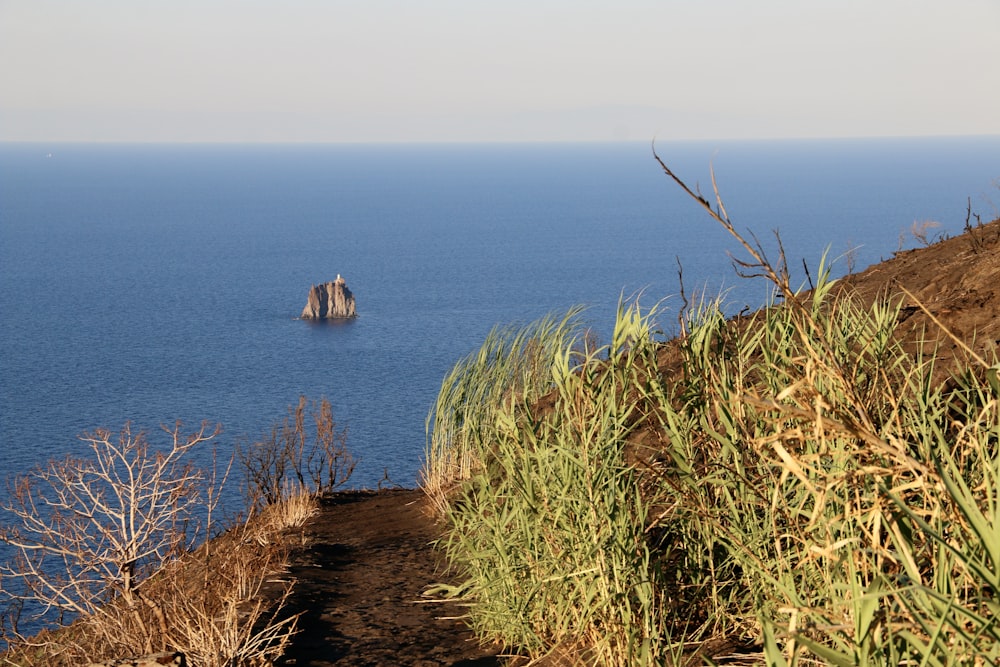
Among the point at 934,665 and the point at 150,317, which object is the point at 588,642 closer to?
the point at 934,665

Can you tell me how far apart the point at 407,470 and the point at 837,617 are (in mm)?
44155

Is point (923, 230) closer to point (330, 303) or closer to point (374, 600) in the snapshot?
point (374, 600)

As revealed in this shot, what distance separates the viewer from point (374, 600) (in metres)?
6.32

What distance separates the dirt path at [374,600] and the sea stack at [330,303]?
3286 inches

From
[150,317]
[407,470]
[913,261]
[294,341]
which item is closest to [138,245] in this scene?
[150,317]

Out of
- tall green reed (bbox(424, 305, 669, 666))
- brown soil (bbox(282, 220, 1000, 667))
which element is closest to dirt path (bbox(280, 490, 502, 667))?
brown soil (bbox(282, 220, 1000, 667))

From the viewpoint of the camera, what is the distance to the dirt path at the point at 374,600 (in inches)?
209

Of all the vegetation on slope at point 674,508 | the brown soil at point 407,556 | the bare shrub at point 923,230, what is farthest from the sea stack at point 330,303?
the vegetation on slope at point 674,508

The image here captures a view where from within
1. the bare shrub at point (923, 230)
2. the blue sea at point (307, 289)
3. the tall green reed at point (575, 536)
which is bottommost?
the blue sea at point (307, 289)

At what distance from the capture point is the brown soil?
17.8ft

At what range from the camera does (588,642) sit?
4617mm

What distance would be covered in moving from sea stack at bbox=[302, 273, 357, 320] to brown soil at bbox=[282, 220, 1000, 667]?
82728mm

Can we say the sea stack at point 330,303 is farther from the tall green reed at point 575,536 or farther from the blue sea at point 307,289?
the tall green reed at point 575,536

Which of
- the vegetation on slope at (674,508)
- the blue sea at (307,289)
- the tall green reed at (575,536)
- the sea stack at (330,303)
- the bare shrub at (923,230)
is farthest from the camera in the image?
the sea stack at (330,303)
